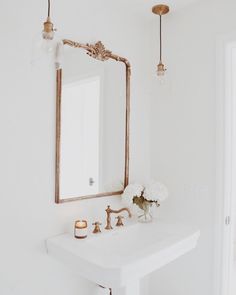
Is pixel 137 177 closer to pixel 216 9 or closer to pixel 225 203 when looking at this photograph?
pixel 225 203

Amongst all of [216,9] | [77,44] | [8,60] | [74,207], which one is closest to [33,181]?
[74,207]

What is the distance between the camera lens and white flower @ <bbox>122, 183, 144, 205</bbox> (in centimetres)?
198

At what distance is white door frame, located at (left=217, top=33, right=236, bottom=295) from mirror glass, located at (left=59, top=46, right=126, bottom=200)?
0.66 m

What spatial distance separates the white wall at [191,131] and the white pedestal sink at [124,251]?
0.22 metres

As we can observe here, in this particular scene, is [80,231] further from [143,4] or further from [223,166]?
[143,4]

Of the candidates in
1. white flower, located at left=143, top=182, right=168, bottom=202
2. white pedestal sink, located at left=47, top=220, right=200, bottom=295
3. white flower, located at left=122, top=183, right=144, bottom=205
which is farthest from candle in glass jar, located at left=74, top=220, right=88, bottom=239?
white flower, located at left=143, top=182, right=168, bottom=202

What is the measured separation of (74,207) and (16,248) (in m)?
0.41

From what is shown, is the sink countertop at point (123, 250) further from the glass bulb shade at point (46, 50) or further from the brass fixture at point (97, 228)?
the glass bulb shade at point (46, 50)

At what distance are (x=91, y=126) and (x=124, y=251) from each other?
2.62 ft

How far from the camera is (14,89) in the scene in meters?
1.54

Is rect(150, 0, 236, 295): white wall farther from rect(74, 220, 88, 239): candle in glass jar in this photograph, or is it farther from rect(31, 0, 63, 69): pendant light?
rect(31, 0, 63, 69): pendant light

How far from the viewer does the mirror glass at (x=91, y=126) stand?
69.5 inches

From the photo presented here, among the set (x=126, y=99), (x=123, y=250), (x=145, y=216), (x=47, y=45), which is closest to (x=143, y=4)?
(x=126, y=99)

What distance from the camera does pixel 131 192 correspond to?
78.4 inches
